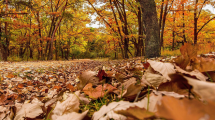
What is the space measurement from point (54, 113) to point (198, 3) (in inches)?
455

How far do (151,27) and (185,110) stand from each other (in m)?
4.45

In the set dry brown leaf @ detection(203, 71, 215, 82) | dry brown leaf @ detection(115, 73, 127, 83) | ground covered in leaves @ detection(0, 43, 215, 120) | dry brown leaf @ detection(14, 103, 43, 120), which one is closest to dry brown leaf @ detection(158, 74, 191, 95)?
ground covered in leaves @ detection(0, 43, 215, 120)

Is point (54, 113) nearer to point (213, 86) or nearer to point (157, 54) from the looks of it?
point (213, 86)

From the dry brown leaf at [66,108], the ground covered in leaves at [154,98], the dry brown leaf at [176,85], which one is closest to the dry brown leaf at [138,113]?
the ground covered in leaves at [154,98]

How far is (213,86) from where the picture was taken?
0.31 metres

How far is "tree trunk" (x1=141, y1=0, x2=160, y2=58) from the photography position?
423cm

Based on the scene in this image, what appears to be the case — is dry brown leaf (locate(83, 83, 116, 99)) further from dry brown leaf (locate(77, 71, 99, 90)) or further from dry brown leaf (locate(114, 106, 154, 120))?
dry brown leaf (locate(114, 106, 154, 120))

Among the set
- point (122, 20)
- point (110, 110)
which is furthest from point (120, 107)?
point (122, 20)

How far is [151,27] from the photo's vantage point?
4336mm

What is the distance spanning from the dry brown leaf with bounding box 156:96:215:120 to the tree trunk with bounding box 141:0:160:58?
14.5 feet

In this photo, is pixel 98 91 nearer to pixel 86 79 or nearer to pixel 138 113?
pixel 86 79

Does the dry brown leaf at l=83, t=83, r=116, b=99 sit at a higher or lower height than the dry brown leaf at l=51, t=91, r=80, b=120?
higher

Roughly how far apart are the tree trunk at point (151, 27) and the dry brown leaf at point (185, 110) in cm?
441

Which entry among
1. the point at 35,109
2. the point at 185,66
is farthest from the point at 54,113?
the point at 185,66
